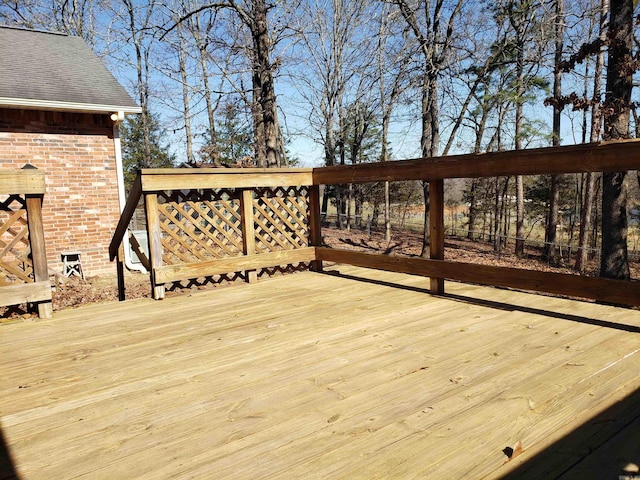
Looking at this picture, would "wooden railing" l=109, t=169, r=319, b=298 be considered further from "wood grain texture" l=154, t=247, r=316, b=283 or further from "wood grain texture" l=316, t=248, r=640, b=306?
"wood grain texture" l=316, t=248, r=640, b=306

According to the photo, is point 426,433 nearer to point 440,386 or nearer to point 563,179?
point 440,386

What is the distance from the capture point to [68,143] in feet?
26.6

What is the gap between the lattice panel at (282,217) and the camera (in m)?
4.68

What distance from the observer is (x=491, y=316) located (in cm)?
305

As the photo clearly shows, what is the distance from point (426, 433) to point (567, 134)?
19.0 m

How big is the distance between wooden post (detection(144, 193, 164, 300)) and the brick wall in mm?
5074

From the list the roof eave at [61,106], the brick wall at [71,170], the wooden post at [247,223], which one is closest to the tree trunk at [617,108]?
the wooden post at [247,223]

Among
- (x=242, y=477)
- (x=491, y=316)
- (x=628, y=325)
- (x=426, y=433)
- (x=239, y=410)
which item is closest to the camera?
(x=242, y=477)

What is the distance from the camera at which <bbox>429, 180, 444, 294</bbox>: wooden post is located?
351cm

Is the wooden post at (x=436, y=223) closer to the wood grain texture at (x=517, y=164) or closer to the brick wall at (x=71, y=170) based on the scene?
the wood grain texture at (x=517, y=164)

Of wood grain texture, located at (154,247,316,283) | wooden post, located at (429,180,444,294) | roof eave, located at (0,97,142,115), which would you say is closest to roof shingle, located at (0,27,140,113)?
roof eave, located at (0,97,142,115)

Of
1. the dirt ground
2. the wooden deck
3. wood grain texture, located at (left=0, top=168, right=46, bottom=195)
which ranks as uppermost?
wood grain texture, located at (left=0, top=168, right=46, bottom=195)

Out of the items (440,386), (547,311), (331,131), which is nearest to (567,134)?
(331,131)

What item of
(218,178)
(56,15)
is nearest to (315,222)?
(218,178)
